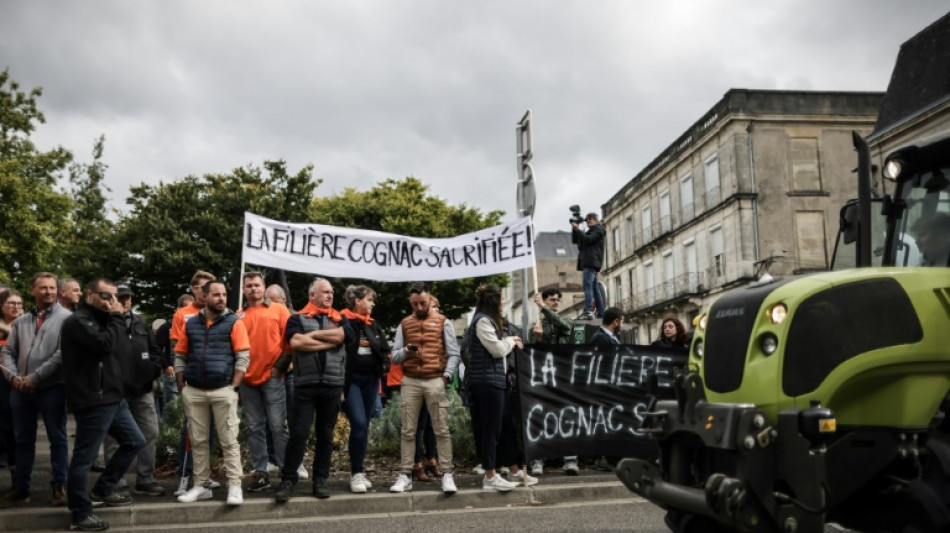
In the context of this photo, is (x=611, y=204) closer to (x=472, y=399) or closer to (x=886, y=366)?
(x=472, y=399)

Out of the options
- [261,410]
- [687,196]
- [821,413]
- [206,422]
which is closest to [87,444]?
[206,422]

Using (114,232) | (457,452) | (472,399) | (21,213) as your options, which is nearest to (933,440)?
(472,399)

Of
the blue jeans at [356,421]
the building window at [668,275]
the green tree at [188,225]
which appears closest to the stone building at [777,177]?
the building window at [668,275]

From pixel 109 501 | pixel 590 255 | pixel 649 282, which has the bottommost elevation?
pixel 109 501

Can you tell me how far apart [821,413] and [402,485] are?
5.02 metres

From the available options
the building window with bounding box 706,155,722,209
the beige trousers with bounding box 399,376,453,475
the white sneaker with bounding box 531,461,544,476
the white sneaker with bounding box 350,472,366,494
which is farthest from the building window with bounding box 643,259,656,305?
the white sneaker with bounding box 350,472,366,494

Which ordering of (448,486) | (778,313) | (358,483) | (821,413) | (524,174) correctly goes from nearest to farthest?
(821,413), (778,313), (448,486), (358,483), (524,174)

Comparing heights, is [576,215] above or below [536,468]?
above

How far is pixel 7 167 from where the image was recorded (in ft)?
94.8

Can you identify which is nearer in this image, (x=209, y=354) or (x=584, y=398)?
(x=209, y=354)

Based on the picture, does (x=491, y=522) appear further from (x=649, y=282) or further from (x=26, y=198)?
(x=649, y=282)

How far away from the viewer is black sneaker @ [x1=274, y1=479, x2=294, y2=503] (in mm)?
7598

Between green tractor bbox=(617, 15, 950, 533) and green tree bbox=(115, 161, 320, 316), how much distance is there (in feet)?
94.4

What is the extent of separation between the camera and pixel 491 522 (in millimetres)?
7066
